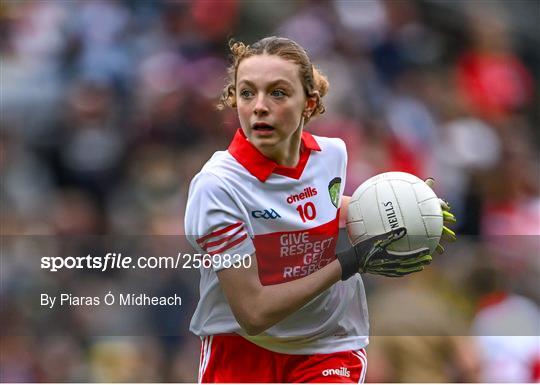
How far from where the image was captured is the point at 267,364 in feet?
12.4

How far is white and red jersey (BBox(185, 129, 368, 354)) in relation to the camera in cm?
363

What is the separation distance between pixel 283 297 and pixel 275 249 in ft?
0.94

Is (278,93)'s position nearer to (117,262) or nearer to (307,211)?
(307,211)

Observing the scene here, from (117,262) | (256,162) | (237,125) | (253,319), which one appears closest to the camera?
(253,319)

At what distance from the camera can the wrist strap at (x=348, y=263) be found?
358 centimetres

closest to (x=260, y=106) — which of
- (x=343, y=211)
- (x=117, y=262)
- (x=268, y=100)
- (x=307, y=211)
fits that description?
(x=268, y=100)

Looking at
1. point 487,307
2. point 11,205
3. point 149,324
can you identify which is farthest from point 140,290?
point 487,307

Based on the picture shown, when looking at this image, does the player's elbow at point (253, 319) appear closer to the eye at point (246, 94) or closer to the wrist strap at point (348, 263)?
the wrist strap at point (348, 263)

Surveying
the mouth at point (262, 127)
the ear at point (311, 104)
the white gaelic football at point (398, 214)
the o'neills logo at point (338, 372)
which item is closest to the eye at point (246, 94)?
the mouth at point (262, 127)

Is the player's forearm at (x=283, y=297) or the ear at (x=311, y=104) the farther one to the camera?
the ear at (x=311, y=104)

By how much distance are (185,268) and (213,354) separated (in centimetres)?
246

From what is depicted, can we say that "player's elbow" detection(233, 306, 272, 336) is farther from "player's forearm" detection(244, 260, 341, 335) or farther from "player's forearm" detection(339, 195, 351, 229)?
"player's forearm" detection(339, 195, 351, 229)

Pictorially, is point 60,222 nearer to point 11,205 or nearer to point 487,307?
point 11,205

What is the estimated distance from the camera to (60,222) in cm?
696
